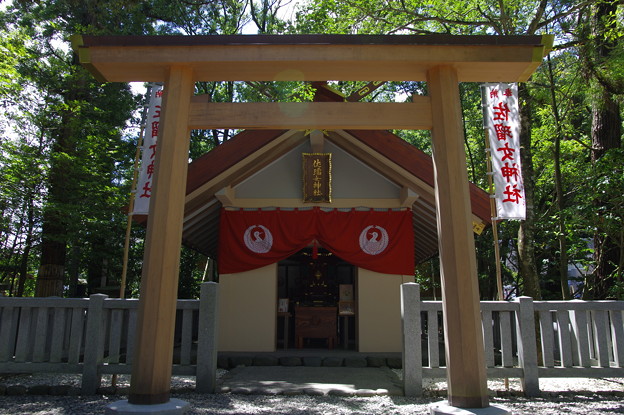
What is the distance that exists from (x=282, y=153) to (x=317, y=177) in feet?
3.20

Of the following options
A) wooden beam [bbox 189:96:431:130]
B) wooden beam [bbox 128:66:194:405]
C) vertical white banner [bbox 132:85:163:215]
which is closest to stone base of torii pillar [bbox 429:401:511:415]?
wooden beam [bbox 128:66:194:405]

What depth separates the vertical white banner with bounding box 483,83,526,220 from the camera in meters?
6.68

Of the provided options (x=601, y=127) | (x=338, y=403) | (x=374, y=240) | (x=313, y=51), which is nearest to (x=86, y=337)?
(x=338, y=403)

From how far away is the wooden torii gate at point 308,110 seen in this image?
404 centimetres

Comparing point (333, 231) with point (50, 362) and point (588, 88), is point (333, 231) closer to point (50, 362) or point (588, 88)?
point (50, 362)

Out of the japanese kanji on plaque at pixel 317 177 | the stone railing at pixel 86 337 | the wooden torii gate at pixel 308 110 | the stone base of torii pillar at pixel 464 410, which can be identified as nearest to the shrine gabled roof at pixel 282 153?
the japanese kanji on plaque at pixel 317 177

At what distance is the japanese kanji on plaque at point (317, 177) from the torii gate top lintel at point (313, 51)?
15.7 feet

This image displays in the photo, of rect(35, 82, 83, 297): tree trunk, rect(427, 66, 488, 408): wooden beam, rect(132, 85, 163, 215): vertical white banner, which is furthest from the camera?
rect(35, 82, 83, 297): tree trunk

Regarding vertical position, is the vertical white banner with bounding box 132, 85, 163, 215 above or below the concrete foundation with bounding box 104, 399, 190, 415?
above

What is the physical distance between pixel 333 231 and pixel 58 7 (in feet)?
39.1

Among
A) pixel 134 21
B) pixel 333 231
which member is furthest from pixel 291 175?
pixel 134 21

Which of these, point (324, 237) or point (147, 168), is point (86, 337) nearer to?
point (147, 168)

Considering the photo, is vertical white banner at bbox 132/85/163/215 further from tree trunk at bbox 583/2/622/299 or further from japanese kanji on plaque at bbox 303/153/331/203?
tree trunk at bbox 583/2/622/299

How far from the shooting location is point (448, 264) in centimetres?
412
